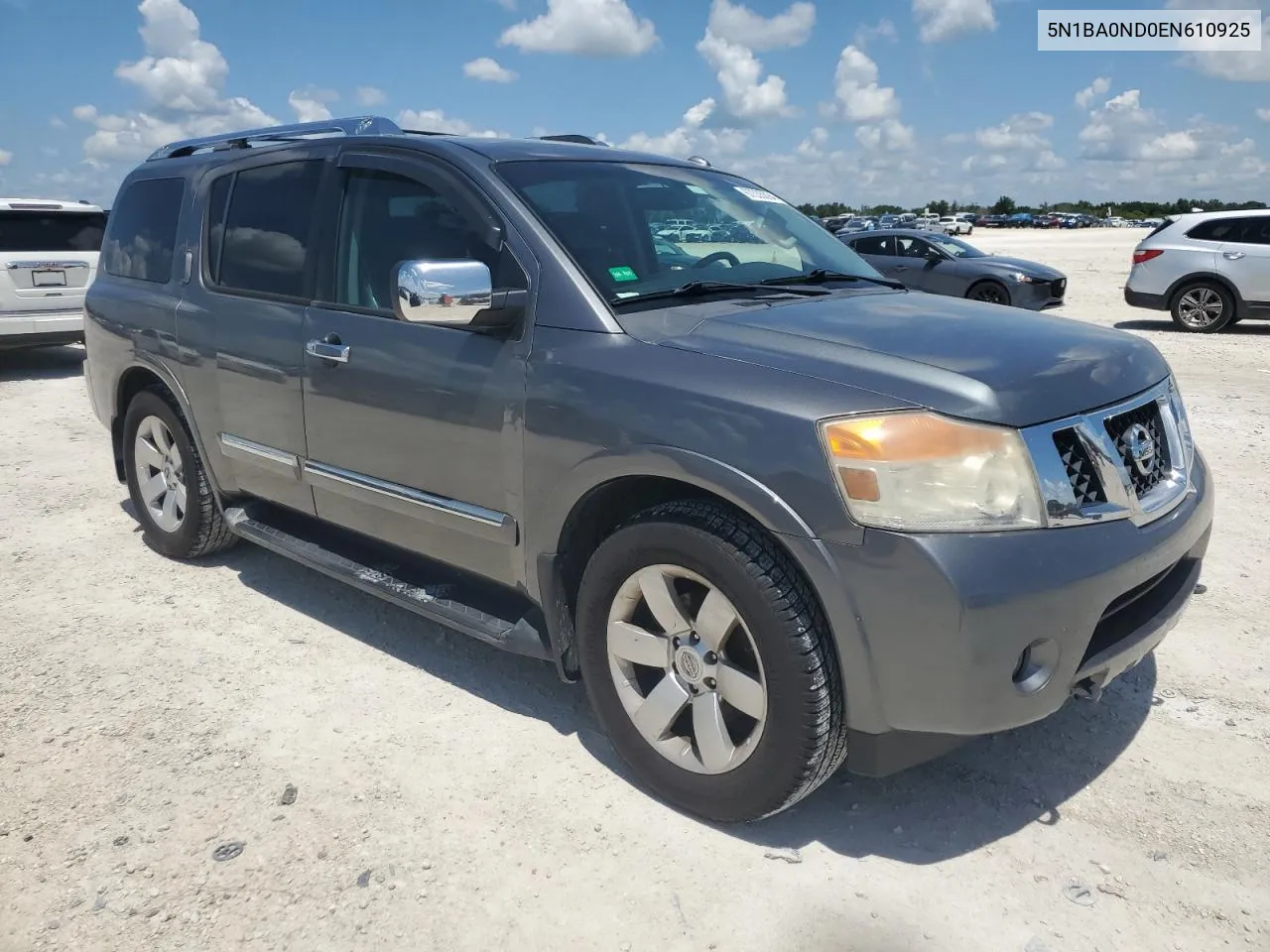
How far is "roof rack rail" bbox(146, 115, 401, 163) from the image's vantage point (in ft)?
13.0

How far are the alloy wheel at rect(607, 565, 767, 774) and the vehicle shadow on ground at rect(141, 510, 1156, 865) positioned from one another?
276 mm

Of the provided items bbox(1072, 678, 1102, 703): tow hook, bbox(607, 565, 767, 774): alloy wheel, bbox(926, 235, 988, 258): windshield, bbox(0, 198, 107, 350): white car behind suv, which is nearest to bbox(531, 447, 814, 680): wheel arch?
bbox(607, 565, 767, 774): alloy wheel

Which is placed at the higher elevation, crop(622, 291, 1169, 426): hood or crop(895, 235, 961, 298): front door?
crop(895, 235, 961, 298): front door

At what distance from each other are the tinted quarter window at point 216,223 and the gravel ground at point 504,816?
4.99 ft

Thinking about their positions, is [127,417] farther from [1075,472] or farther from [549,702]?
[1075,472]

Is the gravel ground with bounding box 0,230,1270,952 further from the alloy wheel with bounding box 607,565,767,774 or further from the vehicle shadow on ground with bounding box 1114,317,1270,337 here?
the vehicle shadow on ground with bounding box 1114,317,1270,337

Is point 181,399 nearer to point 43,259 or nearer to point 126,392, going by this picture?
point 126,392

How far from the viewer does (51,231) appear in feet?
33.9

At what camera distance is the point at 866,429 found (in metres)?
2.32

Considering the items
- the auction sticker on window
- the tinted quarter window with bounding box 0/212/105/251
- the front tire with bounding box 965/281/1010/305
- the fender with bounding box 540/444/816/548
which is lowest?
the fender with bounding box 540/444/816/548

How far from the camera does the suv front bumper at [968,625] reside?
2.24m

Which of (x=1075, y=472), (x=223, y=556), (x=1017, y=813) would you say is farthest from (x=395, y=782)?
(x=223, y=556)

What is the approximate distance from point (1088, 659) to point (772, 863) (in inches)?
37.8

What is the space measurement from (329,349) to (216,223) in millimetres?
1277
